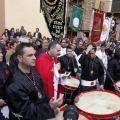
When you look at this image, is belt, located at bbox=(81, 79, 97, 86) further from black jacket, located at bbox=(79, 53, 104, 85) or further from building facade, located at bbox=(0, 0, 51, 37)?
building facade, located at bbox=(0, 0, 51, 37)

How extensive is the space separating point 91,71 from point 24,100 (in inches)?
101

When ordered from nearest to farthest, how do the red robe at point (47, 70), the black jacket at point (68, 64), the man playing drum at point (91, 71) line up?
the red robe at point (47, 70) < the man playing drum at point (91, 71) < the black jacket at point (68, 64)

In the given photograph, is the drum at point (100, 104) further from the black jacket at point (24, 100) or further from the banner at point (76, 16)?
the banner at point (76, 16)

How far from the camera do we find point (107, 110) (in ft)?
9.48

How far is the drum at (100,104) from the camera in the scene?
2742 mm

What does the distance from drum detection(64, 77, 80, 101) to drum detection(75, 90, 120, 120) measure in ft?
2.43

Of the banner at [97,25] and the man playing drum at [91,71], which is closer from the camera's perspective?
the man playing drum at [91,71]

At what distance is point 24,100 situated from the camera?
6.70 feet

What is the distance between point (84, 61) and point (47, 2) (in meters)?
9.08

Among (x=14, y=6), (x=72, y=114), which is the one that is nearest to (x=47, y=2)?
(x=14, y=6)

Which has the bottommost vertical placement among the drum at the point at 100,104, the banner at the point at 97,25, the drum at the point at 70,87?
the drum at the point at 70,87

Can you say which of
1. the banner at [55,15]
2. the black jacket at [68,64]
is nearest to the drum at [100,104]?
the black jacket at [68,64]

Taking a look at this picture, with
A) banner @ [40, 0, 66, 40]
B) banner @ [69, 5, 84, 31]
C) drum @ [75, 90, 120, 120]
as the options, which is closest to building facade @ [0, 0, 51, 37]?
banner @ [40, 0, 66, 40]

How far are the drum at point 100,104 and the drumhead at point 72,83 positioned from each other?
73cm
